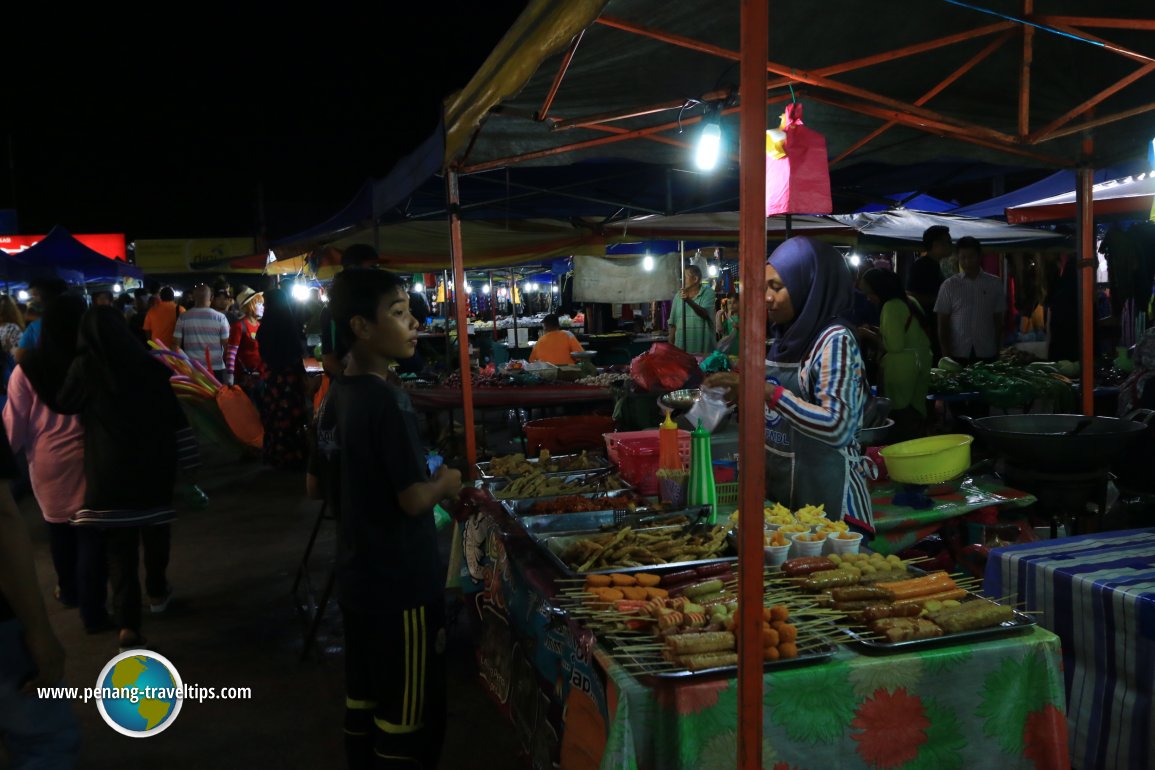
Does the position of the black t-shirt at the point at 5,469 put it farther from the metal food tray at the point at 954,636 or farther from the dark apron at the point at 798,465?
the dark apron at the point at 798,465

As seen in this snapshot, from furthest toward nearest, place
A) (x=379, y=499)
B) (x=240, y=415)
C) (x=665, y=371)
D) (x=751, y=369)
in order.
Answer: (x=240, y=415), (x=665, y=371), (x=379, y=499), (x=751, y=369)

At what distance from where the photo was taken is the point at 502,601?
3.44 metres

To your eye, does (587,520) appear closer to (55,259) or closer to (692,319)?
(692,319)

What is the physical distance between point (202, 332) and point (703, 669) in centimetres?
1075

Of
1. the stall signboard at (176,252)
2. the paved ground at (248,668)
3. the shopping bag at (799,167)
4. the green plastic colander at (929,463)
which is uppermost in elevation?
the stall signboard at (176,252)

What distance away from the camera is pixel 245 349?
12.0m

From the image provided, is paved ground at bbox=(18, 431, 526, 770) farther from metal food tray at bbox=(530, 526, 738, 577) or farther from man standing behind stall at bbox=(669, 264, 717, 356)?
man standing behind stall at bbox=(669, 264, 717, 356)

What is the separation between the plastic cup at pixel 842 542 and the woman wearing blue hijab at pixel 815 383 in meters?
0.39

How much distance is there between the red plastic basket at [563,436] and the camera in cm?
562

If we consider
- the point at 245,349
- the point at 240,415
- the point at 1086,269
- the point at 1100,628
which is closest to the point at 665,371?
the point at 1086,269

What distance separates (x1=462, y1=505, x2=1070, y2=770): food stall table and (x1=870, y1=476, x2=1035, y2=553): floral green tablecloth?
1548 mm

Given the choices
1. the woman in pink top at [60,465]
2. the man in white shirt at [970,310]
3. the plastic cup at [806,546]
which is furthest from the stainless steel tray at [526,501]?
the man in white shirt at [970,310]

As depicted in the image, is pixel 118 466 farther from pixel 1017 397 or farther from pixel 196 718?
pixel 1017 397

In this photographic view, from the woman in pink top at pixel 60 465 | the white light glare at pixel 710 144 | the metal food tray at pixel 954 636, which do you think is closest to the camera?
the metal food tray at pixel 954 636
